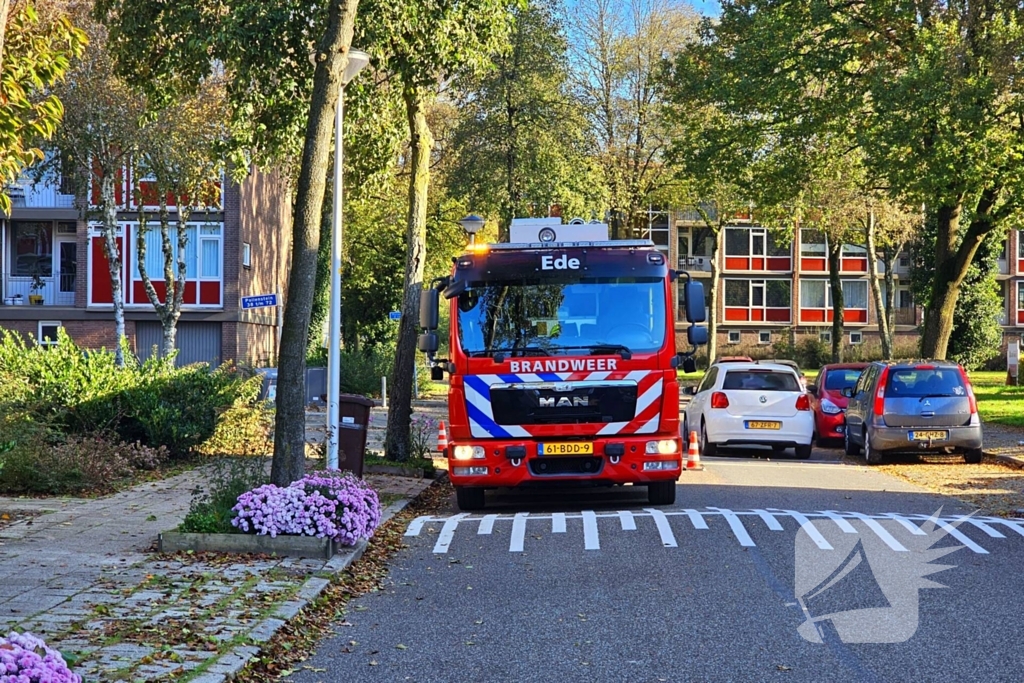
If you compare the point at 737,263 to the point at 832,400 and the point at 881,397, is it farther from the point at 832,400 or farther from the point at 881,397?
the point at 881,397

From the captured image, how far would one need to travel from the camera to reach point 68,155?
31.1m

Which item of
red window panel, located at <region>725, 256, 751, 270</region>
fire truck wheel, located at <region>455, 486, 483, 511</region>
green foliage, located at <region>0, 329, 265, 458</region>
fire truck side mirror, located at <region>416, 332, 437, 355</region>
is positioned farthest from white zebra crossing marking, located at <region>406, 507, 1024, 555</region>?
red window panel, located at <region>725, 256, 751, 270</region>

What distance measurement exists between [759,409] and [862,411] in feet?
5.85

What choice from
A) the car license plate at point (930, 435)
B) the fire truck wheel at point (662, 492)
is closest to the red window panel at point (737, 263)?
the car license plate at point (930, 435)

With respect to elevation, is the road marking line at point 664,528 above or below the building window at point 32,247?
below

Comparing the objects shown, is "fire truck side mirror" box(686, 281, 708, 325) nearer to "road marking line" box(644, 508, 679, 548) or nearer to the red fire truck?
the red fire truck

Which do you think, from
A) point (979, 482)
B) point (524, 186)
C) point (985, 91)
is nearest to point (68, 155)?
point (524, 186)

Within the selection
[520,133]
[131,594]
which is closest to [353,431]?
[131,594]

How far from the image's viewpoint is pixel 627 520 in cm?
1296

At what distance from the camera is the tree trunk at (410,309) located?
723 inches

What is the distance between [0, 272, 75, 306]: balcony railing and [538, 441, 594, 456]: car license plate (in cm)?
3452

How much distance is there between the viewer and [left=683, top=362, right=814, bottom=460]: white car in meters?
21.8

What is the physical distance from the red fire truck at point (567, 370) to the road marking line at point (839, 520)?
5.38 feet

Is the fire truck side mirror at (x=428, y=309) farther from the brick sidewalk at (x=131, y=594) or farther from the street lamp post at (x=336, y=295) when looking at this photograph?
the brick sidewalk at (x=131, y=594)
